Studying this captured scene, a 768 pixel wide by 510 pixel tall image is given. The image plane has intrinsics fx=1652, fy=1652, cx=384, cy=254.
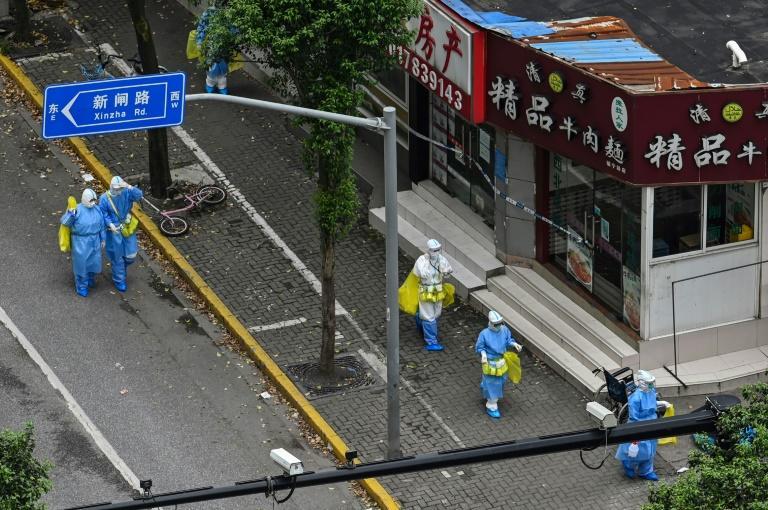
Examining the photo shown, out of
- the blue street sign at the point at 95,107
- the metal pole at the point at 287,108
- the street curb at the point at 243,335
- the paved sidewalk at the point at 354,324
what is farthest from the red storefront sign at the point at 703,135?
the blue street sign at the point at 95,107

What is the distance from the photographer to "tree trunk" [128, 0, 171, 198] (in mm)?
24797

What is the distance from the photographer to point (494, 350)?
20.6 metres

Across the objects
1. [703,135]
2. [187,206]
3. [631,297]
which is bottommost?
[631,297]

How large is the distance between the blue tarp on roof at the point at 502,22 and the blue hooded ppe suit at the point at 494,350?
3.92 metres

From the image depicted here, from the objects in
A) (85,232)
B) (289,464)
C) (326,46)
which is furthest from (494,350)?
(289,464)

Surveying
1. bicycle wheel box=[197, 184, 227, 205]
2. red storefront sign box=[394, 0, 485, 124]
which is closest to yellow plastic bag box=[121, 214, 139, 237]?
bicycle wheel box=[197, 184, 227, 205]

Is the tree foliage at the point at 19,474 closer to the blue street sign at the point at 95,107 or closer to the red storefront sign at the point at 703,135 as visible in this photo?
the blue street sign at the point at 95,107

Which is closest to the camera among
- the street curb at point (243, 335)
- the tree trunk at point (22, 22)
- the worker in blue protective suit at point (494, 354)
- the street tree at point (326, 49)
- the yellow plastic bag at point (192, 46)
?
the street tree at point (326, 49)

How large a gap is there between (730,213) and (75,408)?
28.7 feet

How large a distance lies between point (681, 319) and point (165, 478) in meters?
6.93

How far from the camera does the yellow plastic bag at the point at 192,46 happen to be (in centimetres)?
2799

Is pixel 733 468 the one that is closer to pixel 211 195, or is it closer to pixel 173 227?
pixel 173 227

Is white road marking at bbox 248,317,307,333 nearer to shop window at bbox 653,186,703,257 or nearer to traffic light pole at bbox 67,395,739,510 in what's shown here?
shop window at bbox 653,186,703,257

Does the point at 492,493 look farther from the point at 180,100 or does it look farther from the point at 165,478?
the point at 180,100
